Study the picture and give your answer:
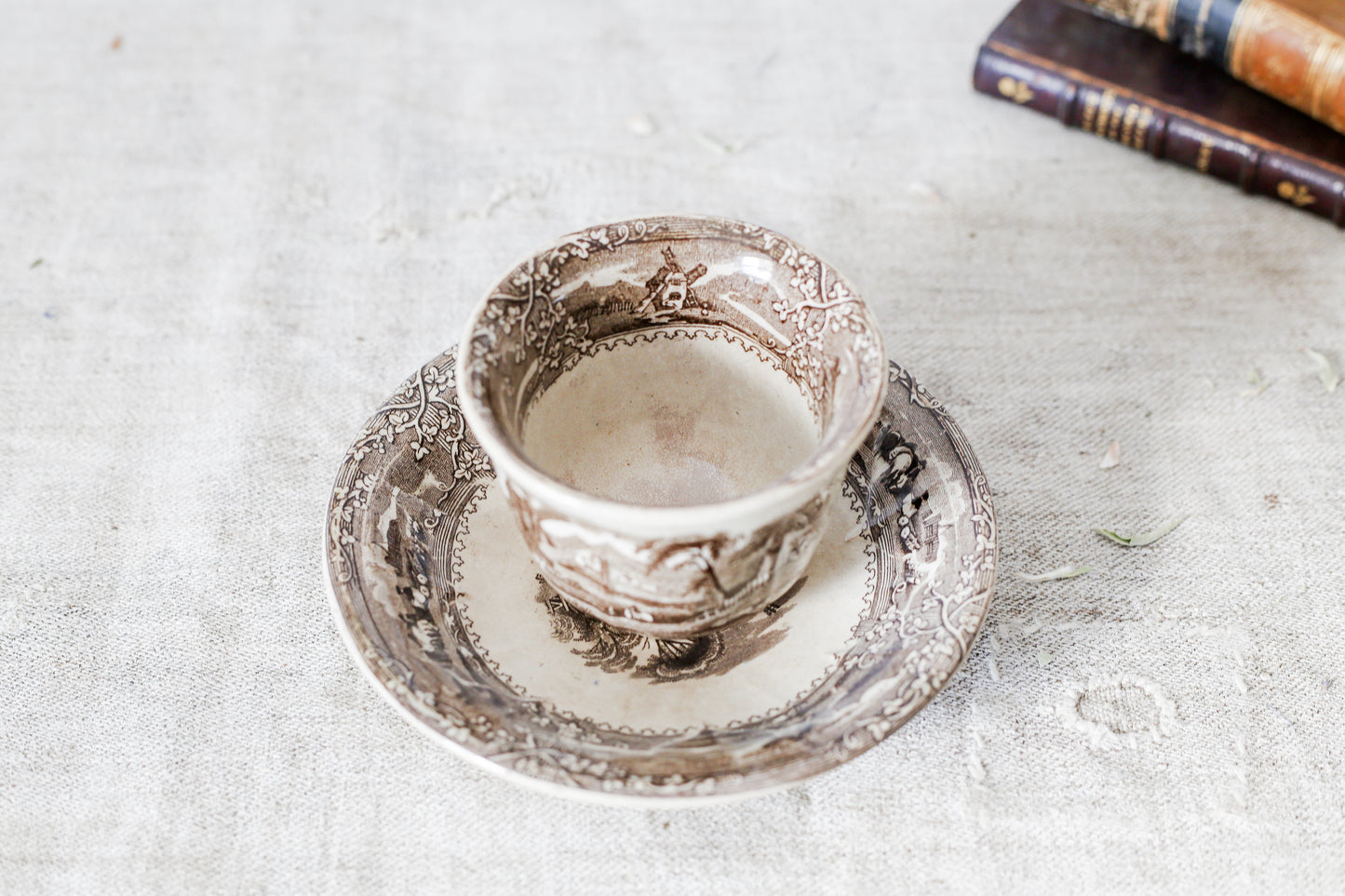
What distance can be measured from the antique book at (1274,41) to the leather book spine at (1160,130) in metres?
0.07

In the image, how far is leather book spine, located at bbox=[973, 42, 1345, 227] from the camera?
4.01ft

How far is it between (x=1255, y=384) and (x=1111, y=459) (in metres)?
0.20

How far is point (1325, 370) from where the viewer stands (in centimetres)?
110

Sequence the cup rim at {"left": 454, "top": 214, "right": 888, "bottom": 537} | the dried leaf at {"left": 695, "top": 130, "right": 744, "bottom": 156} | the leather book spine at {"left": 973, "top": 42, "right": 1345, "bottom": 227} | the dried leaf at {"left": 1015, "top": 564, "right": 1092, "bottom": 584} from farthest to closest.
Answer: the dried leaf at {"left": 695, "top": 130, "right": 744, "bottom": 156} < the leather book spine at {"left": 973, "top": 42, "right": 1345, "bottom": 227} < the dried leaf at {"left": 1015, "top": 564, "right": 1092, "bottom": 584} < the cup rim at {"left": 454, "top": 214, "right": 888, "bottom": 537}

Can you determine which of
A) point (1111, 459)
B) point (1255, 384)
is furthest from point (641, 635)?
point (1255, 384)

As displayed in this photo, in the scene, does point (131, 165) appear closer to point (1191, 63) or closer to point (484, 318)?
point (484, 318)

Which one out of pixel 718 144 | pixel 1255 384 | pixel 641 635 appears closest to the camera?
pixel 641 635

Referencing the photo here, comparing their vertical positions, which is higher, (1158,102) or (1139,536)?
(1158,102)

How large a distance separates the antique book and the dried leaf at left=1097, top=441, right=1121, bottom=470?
1.63 feet

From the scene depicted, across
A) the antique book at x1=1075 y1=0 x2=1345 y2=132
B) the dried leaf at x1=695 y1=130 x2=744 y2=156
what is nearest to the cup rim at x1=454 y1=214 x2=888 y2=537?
the dried leaf at x1=695 y1=130 x2=744 y2=156

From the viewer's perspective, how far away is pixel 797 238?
1252mm

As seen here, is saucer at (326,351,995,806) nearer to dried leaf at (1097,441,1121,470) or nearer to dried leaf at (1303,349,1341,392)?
dried leaf at (1097,441,1121,470)

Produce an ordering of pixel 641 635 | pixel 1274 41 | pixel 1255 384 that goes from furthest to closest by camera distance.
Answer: pixel 1274 41, pixel 1255 384, pixel 641 635

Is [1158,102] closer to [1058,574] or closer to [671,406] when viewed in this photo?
[1058,574]
